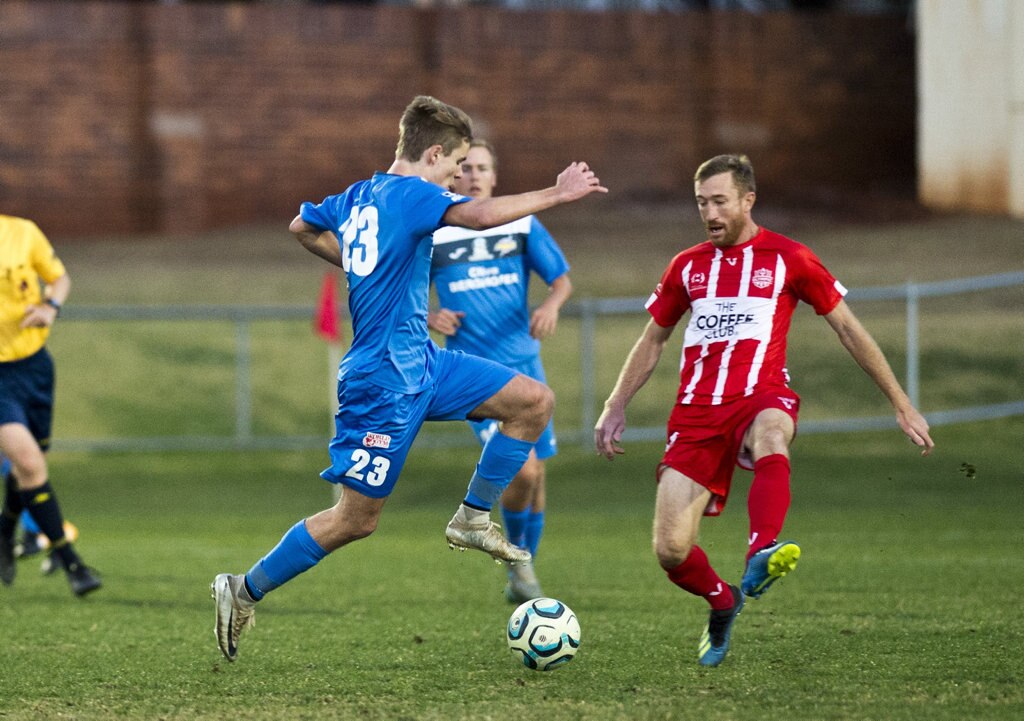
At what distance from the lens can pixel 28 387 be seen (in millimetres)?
7902

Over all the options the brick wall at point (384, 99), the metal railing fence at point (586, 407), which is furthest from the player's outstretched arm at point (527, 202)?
the brick wall at point (384, 99)

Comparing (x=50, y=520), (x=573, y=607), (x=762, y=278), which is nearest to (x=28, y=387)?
(x=50, y=520)

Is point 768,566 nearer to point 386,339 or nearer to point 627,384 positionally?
point 627,384

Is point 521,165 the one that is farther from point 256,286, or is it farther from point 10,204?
point 10,204

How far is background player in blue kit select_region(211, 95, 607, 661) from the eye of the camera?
17.7 ft

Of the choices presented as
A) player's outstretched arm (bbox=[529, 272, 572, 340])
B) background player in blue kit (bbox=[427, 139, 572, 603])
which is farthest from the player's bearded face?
background player in blue kit (bbox=[427, 139, 572, 603])

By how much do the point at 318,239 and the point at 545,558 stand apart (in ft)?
13.1

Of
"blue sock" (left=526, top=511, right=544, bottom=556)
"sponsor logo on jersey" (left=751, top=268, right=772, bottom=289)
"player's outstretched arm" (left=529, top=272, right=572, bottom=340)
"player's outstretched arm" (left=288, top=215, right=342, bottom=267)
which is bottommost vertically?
"blue sock" (left=526, top=511, right=544, bottom=556)

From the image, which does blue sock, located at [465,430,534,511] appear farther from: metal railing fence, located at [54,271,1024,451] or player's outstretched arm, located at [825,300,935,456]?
metal railing fence, located at [54,271,1024,451]

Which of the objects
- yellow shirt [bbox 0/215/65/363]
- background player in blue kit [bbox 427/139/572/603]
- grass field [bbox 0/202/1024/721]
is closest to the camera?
grass field [bbox 0/202/1024/721]

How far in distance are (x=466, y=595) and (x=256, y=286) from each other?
14598 millimetres

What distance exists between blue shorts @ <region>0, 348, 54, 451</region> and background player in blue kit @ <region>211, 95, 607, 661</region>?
8.96 feet

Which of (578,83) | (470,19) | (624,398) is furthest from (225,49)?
(624,398)

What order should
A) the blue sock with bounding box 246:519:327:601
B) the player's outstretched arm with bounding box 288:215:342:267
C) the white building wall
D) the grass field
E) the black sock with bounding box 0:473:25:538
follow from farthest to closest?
1. the white building wall
2. the black sock with bounding box 0:473:25:538
3. the player's outstretched arm with bounding box 288:215:342:267
4. the blue sock with bounding box 246:519:327:601
5. the grass field
